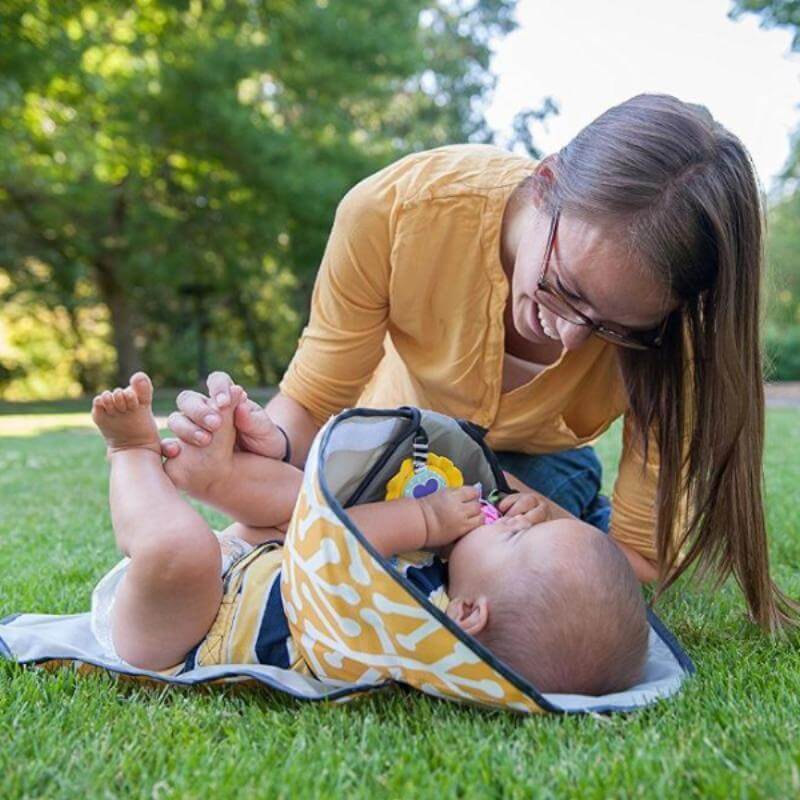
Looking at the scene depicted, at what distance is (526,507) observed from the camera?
1.80 metres

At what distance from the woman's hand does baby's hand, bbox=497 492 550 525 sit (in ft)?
1.71

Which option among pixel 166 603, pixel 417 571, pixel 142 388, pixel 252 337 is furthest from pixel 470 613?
pixel 252 337

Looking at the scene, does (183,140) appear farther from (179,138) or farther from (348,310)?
Result: (348,310)

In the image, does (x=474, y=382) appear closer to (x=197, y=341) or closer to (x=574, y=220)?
(x=574, y=220)

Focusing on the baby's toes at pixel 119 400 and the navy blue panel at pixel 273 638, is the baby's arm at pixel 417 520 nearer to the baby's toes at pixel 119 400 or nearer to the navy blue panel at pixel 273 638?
the navy blue panel at pixel 273 638

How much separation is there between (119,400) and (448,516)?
25.7 inches

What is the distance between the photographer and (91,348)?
20.4 metres

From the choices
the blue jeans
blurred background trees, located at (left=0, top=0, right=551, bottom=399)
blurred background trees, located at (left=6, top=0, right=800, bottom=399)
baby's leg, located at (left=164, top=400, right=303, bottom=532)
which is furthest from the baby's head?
blurred background trees, located at (left=0, top=0, right=551, bottom=399)

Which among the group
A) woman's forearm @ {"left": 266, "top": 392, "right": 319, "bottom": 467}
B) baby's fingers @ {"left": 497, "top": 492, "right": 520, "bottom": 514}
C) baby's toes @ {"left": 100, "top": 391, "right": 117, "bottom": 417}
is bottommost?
woman's forearm @ {"left": 266, "top": 392, "right": 319, "bottom": 467}

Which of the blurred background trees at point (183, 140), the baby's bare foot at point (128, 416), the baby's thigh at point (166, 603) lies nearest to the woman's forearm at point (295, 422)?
the baby's bare foot at point (128, 416)

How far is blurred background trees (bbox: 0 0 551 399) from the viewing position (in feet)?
39.8

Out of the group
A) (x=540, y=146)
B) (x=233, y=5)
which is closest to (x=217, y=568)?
(x=233, y=5)

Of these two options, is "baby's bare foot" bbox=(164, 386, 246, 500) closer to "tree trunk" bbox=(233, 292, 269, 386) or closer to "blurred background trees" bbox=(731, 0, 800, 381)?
"blurred background trees" bbox=(731, 0, 800, 381)

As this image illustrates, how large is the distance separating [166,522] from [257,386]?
1842cm
